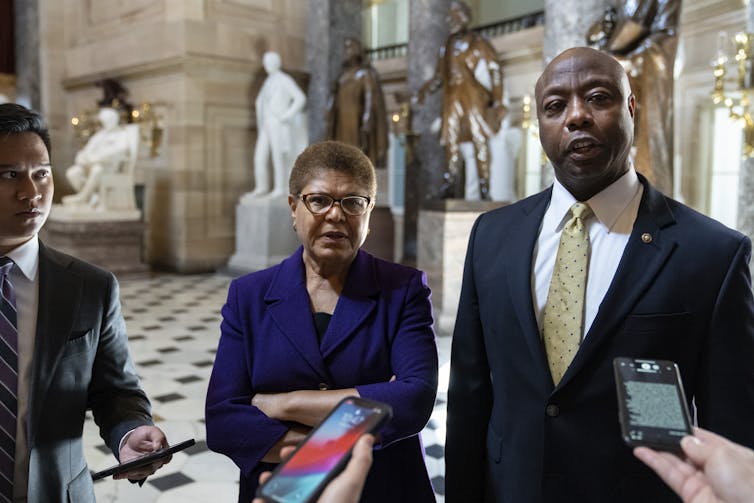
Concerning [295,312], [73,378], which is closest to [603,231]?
[295,312]

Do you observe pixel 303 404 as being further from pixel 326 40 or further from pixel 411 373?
pixel 326 40

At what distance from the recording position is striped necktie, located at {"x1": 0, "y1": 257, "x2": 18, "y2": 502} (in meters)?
1.65

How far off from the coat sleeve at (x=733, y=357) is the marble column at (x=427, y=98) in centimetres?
1008

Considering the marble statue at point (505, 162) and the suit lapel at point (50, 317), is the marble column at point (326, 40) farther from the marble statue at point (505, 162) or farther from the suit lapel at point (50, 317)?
the suit lapel at point (50, 317)

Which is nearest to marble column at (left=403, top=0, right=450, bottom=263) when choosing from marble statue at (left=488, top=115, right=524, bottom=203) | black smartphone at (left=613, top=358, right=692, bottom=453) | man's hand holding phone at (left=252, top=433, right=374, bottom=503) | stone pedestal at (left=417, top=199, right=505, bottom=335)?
marble statue at (left=488, top=115, right=524, bottom=203)

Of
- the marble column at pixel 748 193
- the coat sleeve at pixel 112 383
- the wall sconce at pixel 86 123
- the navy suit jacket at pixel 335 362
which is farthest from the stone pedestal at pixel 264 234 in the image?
the navy suit jacket at pixel 335 362

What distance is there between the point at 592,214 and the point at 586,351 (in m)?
0.33

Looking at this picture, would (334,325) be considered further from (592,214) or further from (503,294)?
(592,214)

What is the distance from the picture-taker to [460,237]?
311 inches

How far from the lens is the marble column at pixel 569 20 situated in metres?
7.83

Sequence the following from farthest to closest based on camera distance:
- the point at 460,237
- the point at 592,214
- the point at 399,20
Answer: the point at 399,20 < the point at 460,237 < the point at 592,214

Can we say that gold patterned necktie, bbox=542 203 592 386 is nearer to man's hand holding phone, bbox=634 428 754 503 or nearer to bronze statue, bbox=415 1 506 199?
man's hand holding phone, bbox=634 428 754 503

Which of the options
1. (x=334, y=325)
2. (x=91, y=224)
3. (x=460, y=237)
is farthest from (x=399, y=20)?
(x=334, y=325)

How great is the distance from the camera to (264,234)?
41.4ft
